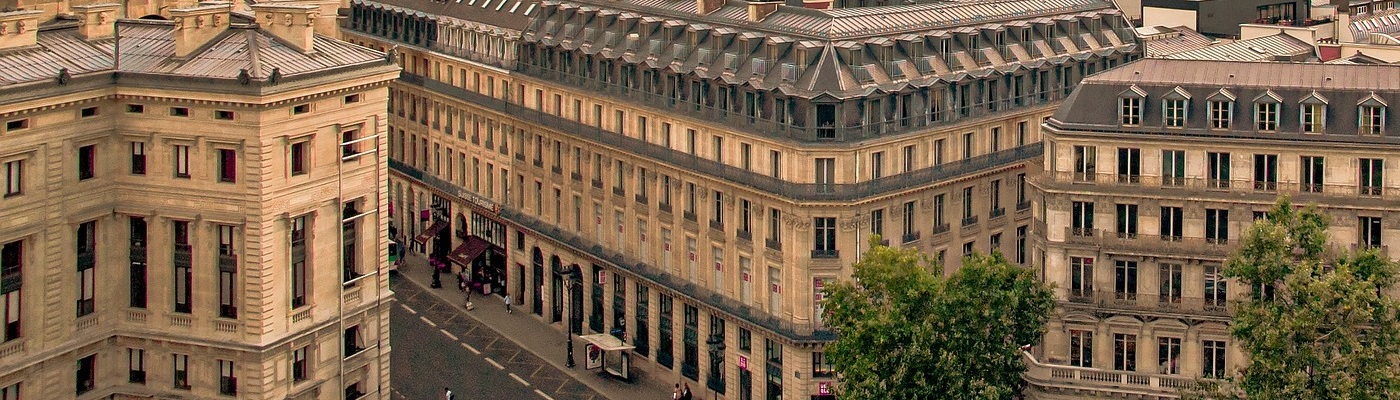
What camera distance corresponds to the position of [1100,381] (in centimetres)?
12825

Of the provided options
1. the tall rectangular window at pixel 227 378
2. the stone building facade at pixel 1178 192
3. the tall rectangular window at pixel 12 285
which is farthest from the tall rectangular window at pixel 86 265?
the stone building facade at pixel 1178 192

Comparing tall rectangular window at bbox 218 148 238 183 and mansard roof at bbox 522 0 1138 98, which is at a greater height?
mansard roof at bbox 522 0 1138 98

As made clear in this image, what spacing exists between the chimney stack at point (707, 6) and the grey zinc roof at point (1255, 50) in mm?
30084

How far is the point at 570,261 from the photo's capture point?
163m

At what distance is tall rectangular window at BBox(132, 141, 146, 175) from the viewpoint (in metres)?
115

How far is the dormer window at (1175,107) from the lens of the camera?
127125 millimetres

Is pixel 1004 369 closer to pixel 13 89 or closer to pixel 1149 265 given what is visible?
pixel 1149 265

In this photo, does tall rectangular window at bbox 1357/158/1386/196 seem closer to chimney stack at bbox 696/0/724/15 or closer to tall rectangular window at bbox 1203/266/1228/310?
tall rectangular window at bbox 1203/266/1228/310

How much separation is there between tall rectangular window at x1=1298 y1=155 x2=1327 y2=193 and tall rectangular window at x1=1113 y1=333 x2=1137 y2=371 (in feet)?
41.2

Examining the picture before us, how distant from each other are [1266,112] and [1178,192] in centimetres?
649

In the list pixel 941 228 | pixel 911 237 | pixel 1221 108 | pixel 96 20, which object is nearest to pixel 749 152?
pixel 911 237

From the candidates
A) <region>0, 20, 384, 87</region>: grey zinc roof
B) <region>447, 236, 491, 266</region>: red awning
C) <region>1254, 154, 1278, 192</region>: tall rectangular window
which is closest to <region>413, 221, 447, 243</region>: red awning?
<region>447, 236, 491, 266</region>: red awning

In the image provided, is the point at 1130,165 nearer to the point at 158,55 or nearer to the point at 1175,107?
the point at 1175,107

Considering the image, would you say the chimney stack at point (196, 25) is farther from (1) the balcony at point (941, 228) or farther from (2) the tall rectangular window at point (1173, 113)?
(2) the tall rectangular window at point (1173, 113)
